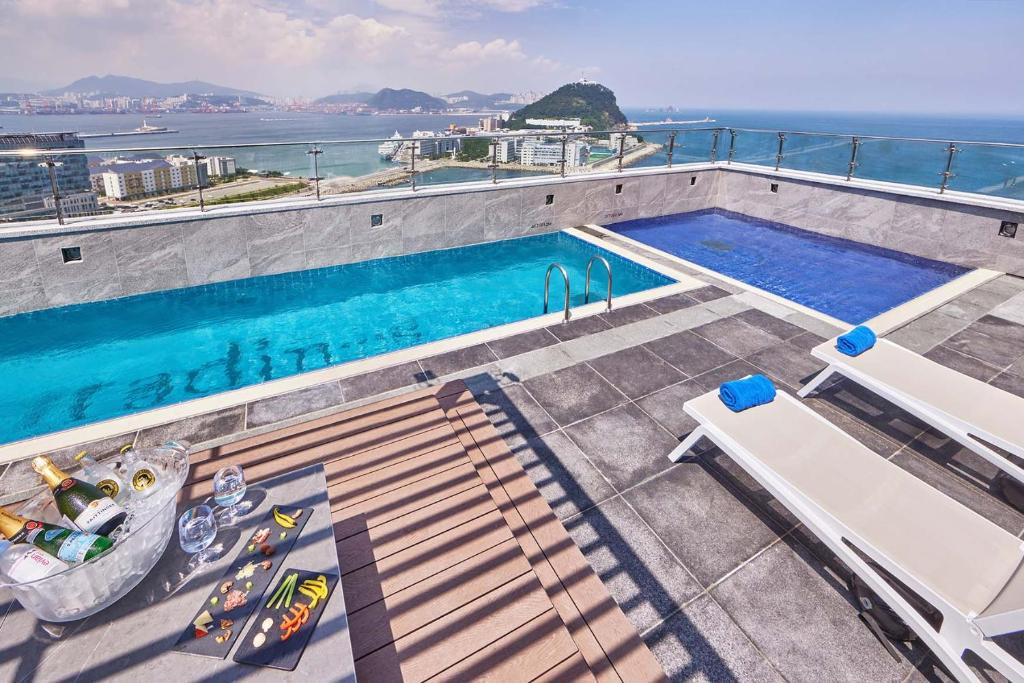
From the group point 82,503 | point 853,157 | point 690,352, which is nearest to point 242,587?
point 82,503

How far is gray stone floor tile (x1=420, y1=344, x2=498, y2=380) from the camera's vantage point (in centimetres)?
529

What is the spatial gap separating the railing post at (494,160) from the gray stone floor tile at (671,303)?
4.79 meters

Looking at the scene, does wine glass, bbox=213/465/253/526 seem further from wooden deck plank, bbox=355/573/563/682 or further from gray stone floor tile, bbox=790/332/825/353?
gray stone floor tile, bbox=790/332/825/353

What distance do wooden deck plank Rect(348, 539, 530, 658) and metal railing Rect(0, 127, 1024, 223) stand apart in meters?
7.71

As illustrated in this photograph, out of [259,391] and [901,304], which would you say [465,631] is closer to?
[259,391]

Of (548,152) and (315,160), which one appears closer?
(315,160)

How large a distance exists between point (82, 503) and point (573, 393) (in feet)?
12.4

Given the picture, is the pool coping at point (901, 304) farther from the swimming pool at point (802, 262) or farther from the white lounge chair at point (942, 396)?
the white lounge chair at point (942, 396)

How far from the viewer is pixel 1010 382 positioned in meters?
5.23

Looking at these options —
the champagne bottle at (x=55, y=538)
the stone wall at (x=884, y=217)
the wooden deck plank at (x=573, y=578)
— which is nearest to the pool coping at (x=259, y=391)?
the wooden deck plank at (x=573, y=578)

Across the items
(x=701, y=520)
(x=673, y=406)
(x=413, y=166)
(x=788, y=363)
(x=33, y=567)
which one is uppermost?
(x=413, y=166)

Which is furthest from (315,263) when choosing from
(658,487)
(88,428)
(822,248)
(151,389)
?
(822,248)

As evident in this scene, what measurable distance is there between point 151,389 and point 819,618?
22.6 feet

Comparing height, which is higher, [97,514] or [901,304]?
[97,514]
